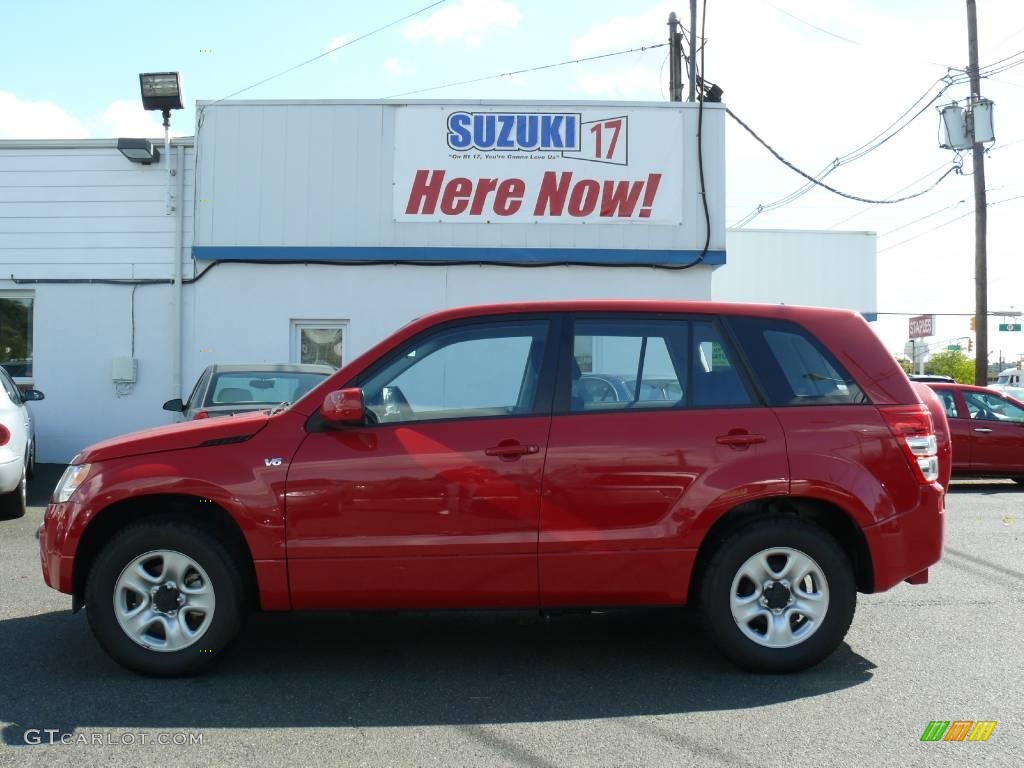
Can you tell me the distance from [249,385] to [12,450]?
2.20m

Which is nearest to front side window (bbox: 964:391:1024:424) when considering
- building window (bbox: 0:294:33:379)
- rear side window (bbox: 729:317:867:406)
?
rear side window (bbox: 729:317:867:406)

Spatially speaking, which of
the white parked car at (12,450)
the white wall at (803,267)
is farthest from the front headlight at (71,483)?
the white wall at (803,267)

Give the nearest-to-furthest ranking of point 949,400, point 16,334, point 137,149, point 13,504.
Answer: point 13,504 → point 949,400 → point 137,149 → point 16,334

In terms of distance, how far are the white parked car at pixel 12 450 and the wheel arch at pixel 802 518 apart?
692 centimetres

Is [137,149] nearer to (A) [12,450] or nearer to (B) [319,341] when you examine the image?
(B) [319,341]

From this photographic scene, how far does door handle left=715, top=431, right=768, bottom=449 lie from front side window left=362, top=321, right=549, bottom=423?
36.3 inches

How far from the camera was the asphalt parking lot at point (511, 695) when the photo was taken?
3.93 meters

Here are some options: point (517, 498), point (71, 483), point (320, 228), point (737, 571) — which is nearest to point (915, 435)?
point (737, 571)

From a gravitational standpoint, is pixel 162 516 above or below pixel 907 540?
above

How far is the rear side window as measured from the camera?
4973 millimetres

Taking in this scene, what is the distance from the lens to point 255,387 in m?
9.73

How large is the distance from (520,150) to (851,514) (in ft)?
35.2

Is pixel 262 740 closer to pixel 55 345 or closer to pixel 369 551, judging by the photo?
pixel 369 551

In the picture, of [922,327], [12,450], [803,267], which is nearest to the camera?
[12,450]
